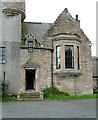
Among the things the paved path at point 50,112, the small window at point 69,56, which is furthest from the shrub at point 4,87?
the paved path at point 50,112

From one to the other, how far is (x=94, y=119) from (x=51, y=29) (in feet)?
61.6

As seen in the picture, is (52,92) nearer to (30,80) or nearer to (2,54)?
(30,80)

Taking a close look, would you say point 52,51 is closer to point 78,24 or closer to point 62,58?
point 62,58

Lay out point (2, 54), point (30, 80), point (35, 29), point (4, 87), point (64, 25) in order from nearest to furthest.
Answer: point (4, 87) < point (2, 54) < point (64, 25) < point (30, 80) < point (35, 29)

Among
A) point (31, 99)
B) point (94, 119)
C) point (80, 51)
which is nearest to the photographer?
point (94, 119)

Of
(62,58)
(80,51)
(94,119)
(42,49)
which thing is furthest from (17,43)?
(94,119)

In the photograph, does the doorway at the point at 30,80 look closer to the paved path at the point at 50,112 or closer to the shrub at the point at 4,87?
the shrub at the point at 4,87

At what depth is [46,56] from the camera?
30.9 meters

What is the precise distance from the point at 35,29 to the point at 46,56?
Answer: 4708 mm

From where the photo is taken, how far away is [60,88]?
3033 centimetres

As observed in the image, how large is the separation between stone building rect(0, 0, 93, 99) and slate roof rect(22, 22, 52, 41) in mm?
462

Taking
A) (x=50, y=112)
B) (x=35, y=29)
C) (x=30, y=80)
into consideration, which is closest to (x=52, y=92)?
(x=30, y=80)

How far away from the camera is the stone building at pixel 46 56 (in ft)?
98.5

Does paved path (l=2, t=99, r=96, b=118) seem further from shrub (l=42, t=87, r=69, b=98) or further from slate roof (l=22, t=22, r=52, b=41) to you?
slate roof (l=22, t=22, r=52, b=41)
